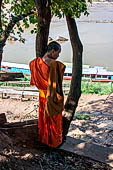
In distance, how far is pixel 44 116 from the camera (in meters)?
3.56

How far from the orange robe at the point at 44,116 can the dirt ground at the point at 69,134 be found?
18 centimetres

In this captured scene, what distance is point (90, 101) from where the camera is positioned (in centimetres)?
1004

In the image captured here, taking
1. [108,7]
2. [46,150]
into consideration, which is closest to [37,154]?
[46,150]

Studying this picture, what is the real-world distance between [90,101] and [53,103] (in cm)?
681

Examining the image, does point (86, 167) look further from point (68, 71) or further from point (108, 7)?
point (108, 7)

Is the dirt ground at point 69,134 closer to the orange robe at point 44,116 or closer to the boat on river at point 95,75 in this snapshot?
the orange robe at point 44,116

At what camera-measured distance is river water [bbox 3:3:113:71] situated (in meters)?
19.3

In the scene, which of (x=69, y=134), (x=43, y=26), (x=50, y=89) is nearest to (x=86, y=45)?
(x=69, y=134)

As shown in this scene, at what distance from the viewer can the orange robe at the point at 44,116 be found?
11.0 feet

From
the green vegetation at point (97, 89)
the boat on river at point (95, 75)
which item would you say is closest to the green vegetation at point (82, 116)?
the green vegetation at point (97, 89)

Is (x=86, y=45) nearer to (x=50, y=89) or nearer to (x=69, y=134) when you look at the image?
(x=69, y=134)

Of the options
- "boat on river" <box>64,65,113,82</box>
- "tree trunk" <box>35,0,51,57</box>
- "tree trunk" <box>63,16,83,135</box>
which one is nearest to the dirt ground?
"tree trunk" <box>63,16,83,135</box>

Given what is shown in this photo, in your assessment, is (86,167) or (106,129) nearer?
(86,167)

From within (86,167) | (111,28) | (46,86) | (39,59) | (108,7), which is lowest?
(86,167)
